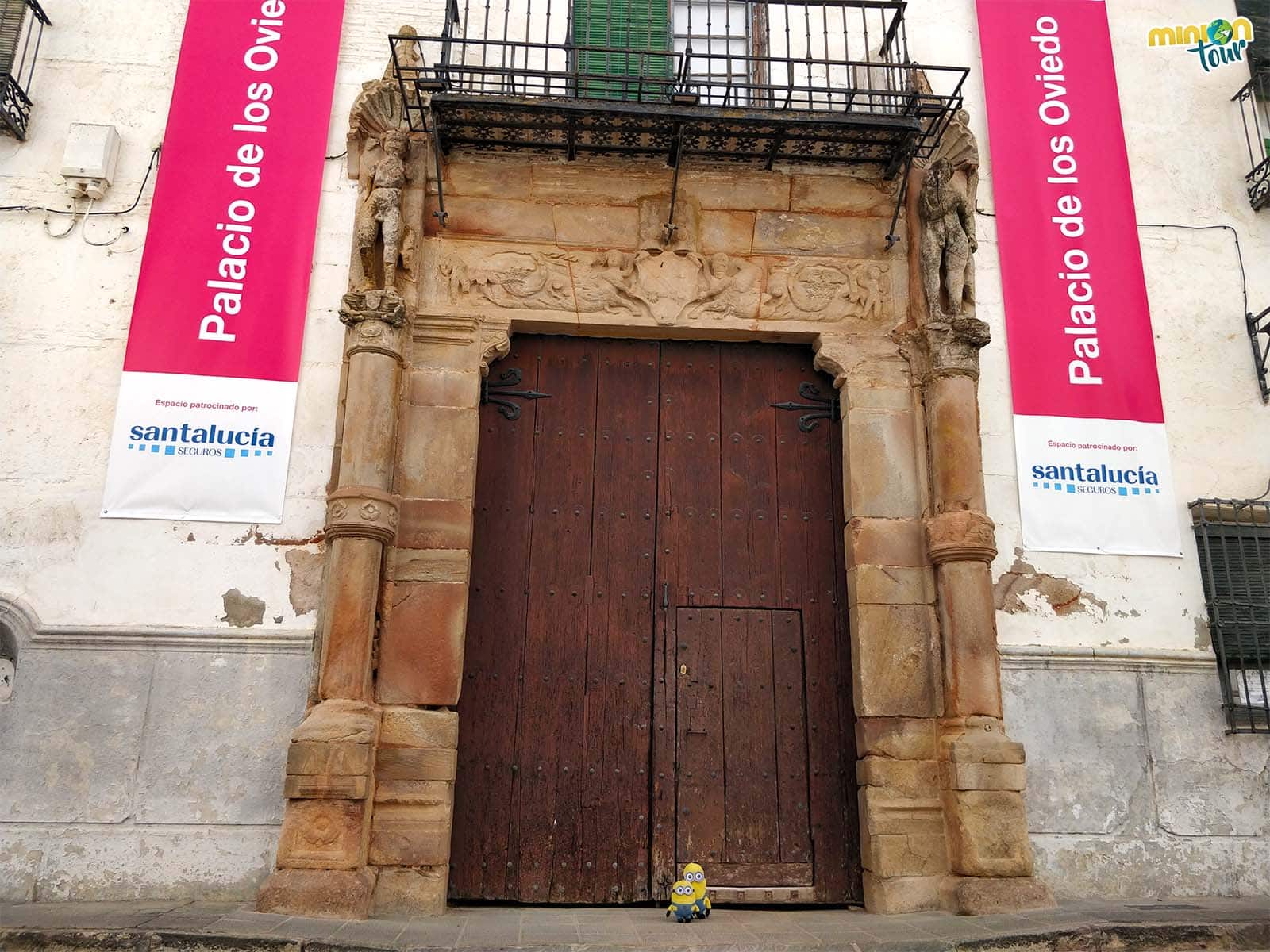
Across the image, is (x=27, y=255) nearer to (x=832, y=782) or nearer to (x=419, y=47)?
(x=419, y=47)

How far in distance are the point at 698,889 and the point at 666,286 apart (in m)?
3.32

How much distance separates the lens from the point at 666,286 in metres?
6.16

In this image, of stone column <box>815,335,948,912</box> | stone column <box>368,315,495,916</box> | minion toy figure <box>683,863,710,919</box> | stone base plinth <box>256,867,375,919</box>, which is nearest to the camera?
stone base plinth <box>256,867,375,919</box>

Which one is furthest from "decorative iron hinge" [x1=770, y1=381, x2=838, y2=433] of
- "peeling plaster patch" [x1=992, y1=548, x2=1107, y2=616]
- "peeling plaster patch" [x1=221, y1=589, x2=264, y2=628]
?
"peeling plaster patch" [x1=221, y1=589, x2=264, y2=628]

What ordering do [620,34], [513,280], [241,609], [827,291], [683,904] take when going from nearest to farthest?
1. [683,904]
2. [241,609]
3. [513,280]
4. [827,291]
5. [620,34]

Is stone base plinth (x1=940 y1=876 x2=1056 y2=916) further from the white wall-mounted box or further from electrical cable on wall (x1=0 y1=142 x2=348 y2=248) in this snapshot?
the white wall-mounted box

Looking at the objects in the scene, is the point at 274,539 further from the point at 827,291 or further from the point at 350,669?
the point at 827,291

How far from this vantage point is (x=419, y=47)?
21.4ft

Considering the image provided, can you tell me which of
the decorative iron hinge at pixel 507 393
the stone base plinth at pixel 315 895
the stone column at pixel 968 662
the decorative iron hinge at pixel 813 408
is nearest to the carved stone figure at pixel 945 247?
the stone column at pixel 968 662

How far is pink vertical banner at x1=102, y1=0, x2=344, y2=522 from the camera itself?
5.73 meters

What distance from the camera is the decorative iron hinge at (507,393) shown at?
6086 millimetres

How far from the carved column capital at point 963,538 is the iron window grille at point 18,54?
5861 mm

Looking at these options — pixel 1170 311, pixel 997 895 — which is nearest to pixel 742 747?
pixel 997 895

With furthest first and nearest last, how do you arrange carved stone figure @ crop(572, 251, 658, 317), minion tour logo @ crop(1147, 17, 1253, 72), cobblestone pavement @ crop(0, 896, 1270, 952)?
minion tour logo @ crop(1147, 17, 1253, 72), carved stone figure @ crop(572, 251, 658, 317), cobblestone pavement @ crop(0, 896, 1270, 952)
